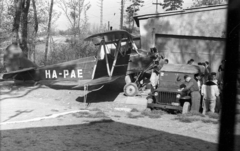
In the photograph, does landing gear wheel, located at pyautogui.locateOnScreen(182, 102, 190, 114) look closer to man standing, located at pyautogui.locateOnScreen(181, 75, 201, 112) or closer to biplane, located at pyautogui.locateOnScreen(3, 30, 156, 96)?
man standing, located at pyautogui.locateOnScreen(181, 75, 201, 112)

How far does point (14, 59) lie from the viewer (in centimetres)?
1509

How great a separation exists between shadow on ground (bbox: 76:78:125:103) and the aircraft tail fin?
4.47 meters

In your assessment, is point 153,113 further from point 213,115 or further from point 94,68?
point 94,68

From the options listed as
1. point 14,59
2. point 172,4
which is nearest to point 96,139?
point 14,59

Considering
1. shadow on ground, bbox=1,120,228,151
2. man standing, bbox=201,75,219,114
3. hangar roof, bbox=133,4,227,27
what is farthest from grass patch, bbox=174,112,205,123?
hangar roof, bbox=133,4,227,27

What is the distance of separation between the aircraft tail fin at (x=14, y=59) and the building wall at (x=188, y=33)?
714cm

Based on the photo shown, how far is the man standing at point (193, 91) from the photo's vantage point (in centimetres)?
940

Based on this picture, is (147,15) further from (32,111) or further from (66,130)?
(66,130)

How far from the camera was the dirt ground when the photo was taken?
582cm

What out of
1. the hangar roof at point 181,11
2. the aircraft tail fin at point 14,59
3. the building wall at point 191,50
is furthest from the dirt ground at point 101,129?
the hangar roof at point 181,11

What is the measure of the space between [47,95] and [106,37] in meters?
3.76

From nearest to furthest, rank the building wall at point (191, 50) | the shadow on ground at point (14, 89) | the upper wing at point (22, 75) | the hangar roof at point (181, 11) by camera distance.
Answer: the shadow on ground at point (14, 89) → the upper wing at point (22, 75) → the hangar roof at point (181, 11) → the building wall at point (191, 50)

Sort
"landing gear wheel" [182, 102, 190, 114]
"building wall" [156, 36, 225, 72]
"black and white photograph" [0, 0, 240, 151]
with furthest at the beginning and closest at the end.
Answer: "building wall" [156, 36, 225, 72] < "landing gear wheel" [182, 102, 190, 114] < "black and white photograph" [0, 0, 240, 151]

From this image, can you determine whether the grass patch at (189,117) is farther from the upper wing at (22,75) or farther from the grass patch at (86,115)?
the upper wing at (22,75)
